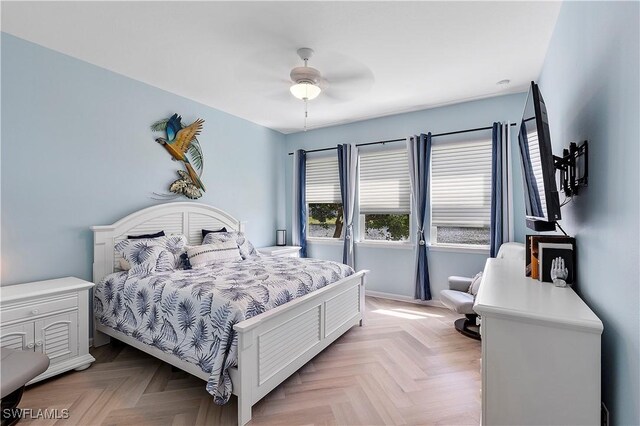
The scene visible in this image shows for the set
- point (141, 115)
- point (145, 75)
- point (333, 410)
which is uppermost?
point (145, 75)

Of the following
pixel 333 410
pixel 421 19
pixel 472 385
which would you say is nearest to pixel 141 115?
pixel 421 19

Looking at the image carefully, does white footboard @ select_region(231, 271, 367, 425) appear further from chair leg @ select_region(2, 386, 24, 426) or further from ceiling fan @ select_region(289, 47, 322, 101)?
ceiling fan @ select_region(289, 47, 322, 101)

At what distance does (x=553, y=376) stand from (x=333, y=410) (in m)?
1.30

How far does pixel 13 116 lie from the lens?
2.40 m

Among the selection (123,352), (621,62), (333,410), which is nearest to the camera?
(621,62)

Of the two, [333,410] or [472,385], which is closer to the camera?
[333,410]

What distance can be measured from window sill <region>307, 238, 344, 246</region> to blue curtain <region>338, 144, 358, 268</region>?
242 millimetres

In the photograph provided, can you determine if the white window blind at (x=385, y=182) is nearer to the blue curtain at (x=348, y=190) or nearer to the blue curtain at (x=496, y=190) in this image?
the blue curtain at (x=348, y=190)

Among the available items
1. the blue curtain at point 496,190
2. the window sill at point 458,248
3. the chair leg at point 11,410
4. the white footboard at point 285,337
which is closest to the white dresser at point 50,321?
the chair leg at point 11,410

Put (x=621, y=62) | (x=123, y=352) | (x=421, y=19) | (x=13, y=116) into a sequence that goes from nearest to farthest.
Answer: (x=621, y=62), (x=421, y=19), (x=13, y=116), (x=123, y=352)

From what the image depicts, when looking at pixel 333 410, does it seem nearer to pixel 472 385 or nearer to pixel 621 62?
pixel 472 385

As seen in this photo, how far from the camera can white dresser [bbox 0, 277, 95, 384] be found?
2076 millimetres

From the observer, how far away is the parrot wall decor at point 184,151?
3.49 m

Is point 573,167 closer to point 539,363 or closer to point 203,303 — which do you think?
point 539,363
